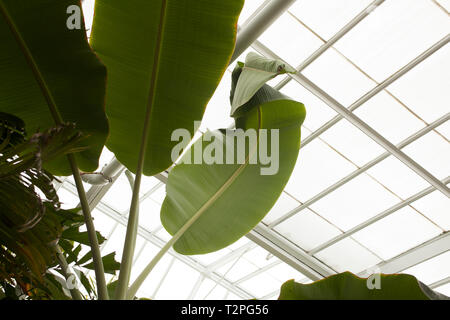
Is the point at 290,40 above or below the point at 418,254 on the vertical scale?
above

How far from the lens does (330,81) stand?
9.12m

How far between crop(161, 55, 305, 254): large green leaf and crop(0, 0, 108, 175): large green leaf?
515mm

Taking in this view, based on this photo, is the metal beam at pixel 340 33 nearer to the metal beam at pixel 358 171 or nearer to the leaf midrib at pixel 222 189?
the metal beam at pixel 358 171

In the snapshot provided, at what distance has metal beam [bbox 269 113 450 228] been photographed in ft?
29.2

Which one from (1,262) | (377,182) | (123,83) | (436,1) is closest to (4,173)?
(1,262)

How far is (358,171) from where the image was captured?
10.1m

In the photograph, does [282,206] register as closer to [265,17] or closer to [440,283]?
[440,283]

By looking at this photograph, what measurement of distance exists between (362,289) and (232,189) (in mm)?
1064

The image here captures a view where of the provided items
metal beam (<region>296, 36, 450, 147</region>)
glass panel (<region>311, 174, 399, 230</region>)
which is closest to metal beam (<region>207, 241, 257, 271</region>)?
glass panel (<region>311, 174, 399, 230</region>)

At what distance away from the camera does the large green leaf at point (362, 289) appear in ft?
4.08

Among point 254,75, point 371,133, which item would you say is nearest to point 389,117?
point 371,133

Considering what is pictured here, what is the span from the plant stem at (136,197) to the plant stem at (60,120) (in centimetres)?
6

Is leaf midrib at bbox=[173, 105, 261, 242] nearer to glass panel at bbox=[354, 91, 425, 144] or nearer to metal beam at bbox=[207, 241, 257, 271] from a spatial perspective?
glass panel at bbox=[354, 91, 425, 144]

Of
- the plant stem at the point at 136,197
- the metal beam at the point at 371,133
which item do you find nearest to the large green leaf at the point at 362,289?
the plant stem at the point at 136,197
